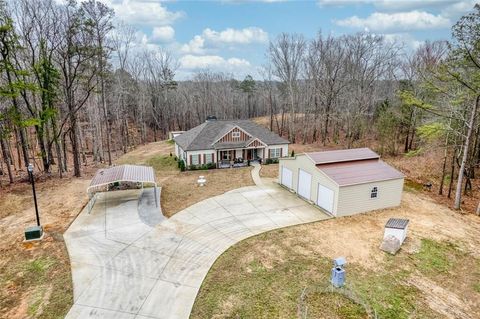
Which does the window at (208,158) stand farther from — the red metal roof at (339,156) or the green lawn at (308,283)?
the green lawn at (308,283)

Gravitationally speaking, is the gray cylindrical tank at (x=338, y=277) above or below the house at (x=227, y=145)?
below

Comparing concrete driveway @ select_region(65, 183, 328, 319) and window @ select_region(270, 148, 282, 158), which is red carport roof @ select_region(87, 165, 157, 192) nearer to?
concrete driveway @ select_region(65, 183, 328, 319)

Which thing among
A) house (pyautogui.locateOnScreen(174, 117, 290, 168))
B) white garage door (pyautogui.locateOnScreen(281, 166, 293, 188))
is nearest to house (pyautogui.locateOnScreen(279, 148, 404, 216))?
white garage door (pyautogui.locateOnScreen(281, 166, 293, 188))

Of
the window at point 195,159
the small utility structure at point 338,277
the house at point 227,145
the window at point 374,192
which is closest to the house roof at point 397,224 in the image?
the window at point 374,192

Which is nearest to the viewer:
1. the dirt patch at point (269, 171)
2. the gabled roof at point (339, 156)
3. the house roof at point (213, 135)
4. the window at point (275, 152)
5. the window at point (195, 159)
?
the gabled roof at point (339, 156)

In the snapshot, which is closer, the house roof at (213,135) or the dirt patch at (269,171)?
the dirt patch at (269,171)

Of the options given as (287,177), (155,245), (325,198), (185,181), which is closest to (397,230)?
(325,198)

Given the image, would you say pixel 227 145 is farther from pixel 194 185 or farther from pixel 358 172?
pixel 358 172
